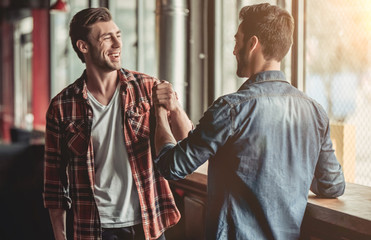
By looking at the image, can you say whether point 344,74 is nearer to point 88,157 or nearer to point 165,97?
point 165,97

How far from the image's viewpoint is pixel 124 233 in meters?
1.78

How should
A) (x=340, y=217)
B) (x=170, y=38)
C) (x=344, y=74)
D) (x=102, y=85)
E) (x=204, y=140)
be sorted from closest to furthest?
(x=204, y=140)
(x=340, y=217)
(x=102, y=85)
(x=344, y=74)
(x=170, y=38)

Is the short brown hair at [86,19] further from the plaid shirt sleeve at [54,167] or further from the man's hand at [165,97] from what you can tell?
the man's hand at [165,97]

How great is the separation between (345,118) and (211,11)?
125 centimetres

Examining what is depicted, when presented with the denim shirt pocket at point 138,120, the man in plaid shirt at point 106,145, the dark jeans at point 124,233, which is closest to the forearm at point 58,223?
the man in plaid shirt at point 106,145

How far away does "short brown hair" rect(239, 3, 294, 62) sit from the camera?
144cm

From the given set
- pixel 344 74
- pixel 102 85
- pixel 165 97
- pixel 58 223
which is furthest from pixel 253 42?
pixel 344 74

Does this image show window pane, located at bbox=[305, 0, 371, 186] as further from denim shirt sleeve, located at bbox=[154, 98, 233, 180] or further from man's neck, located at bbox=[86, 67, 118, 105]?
denim shirt sleeve, located at bbox=[154, 98, 233, 180]

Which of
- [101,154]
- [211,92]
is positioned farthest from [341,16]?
[101,154]

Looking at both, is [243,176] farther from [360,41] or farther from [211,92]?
[211,92]

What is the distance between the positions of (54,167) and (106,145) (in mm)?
276

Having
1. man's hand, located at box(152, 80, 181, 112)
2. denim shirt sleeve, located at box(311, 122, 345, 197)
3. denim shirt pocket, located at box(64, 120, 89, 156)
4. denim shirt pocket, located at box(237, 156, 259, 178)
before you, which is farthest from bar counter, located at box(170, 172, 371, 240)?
denim shirt pocket, located at box(64, 120, 89, 156)

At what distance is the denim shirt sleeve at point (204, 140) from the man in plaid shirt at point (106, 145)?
344 millimetres

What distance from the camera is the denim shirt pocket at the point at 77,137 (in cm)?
182
